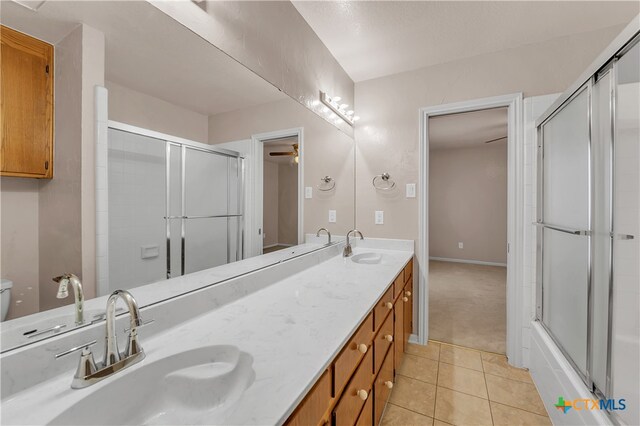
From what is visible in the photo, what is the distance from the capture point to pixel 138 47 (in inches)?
35.4

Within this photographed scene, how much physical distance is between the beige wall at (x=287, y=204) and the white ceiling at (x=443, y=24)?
1.03 meters

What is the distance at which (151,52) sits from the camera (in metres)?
0.94

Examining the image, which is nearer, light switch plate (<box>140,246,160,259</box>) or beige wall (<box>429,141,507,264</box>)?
light switch plate (<box>140,246,160,259</box>)

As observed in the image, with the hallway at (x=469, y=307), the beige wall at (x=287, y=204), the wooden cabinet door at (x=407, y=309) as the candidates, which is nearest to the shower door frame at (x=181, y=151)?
the beige wall at (x=287, y=204)

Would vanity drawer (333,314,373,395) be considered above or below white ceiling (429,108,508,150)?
below

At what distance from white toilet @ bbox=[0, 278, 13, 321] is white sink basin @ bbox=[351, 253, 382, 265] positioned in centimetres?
186

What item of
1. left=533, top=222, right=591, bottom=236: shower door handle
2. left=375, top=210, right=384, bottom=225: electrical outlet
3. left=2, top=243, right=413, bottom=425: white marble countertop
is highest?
left=375, top=210, right=384, bottom=225: electrical outlet

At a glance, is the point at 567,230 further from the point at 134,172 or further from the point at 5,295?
the point at 5,295

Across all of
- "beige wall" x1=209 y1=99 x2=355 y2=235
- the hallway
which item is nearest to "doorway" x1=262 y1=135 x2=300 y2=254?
"beige wall" x1=209 y1=99 x2=355 y2=235

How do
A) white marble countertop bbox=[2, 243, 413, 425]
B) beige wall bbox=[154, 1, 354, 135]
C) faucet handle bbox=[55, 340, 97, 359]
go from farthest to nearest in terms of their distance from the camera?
1. beige wall bbox=[154, 1, 354, 135]
2. faucet handle bbox=[55, 340, 97, 359]
3. white marble countertop bbox=[2, 243, 413, 425]

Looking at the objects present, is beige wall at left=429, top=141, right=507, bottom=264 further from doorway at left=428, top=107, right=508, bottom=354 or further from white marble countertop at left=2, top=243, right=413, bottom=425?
white marble countertop at left=2, top=243, right=413, bottom=425

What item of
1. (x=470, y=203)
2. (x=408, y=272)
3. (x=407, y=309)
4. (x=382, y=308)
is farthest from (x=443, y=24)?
(x=470, y=203)

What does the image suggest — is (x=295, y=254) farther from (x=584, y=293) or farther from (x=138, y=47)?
(x=584, y=293)

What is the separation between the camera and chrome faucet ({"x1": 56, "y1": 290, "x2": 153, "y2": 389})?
64 centimetres
